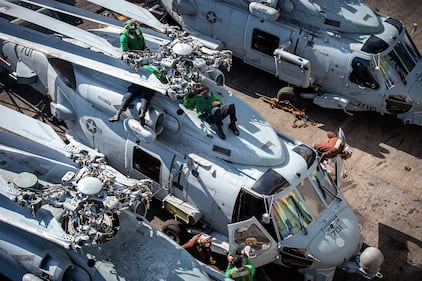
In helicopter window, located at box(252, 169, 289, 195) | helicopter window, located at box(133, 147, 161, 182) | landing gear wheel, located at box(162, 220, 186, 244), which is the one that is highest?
helicopter window, located at box(252, 169, 289, 195)

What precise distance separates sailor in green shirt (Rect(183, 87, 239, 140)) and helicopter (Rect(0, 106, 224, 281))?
2.65m

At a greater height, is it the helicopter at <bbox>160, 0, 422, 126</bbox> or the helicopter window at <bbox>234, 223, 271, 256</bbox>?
the helicopter at <bbox>160, 0, 422, 126</bbox>

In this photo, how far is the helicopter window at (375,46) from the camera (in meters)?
17.6

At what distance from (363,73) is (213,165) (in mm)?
→ 6559

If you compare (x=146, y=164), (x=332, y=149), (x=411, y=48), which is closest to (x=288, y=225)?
(x=332, y=149)

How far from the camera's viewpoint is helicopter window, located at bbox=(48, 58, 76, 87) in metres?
15.3

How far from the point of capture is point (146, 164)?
1474cm

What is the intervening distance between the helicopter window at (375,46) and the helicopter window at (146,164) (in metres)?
7.61

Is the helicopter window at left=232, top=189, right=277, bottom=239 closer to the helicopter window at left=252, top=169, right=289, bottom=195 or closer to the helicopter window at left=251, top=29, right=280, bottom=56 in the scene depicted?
the helicopter window at left=252, top=169, right=289, bottom=195

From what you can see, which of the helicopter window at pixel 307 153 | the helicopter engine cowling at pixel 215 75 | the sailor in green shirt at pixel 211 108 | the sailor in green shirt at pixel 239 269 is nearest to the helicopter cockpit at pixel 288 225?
the helicopter window at pixel 307 153

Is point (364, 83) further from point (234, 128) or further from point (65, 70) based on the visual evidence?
point (65, 70)

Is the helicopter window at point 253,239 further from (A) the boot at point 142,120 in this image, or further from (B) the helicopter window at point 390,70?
(B) the helicopter window at point 390,70

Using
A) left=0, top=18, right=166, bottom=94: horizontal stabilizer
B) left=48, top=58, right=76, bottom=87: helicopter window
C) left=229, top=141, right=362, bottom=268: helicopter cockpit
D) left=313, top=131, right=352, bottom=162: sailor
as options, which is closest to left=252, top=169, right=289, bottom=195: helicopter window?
left=229, top=141, right=362, bottom=268: helicopter cockpit

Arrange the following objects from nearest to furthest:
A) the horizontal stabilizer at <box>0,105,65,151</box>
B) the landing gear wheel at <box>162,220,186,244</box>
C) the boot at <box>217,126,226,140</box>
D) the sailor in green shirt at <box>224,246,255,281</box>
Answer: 1. the sailor in green shirt at <box>224,246,255,281</box>
2. the horizontal stabilizer at <box>0,105,65,151</box>
3. the boot at <box>217,126,226,140</box>
4. the landing gear wheel at <box>162,220,186,244</box>
